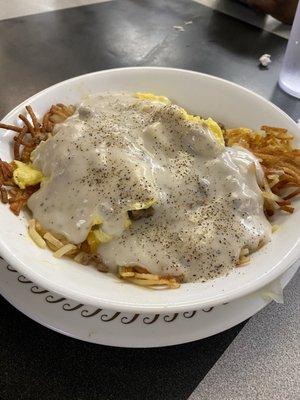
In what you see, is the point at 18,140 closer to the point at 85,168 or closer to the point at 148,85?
the point at 85,168

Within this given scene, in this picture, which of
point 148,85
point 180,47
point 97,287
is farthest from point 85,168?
point 180,47

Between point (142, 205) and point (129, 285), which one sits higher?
point (142, 205)

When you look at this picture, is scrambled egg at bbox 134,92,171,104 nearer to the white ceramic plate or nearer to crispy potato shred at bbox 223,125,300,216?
crispy potato shred at bbox 223,125,300,216

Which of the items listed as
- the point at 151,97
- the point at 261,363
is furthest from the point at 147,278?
the point at 151,97

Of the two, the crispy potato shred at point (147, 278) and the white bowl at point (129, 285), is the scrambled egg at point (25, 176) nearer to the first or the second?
the white bowl at point (129, 285)

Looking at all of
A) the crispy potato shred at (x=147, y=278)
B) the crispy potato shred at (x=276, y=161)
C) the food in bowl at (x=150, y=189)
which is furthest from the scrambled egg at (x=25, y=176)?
the crispy potato shred at (x=276, y=161)

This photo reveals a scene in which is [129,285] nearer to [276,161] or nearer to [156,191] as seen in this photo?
[156,191]

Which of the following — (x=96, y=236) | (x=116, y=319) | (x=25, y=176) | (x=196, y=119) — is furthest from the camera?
(x=196, y=119)

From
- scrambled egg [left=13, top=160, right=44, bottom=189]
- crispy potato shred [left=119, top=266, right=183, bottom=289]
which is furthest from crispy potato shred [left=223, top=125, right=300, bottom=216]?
scrambled egg [left=13, top=160, right=44, bottom=189]
